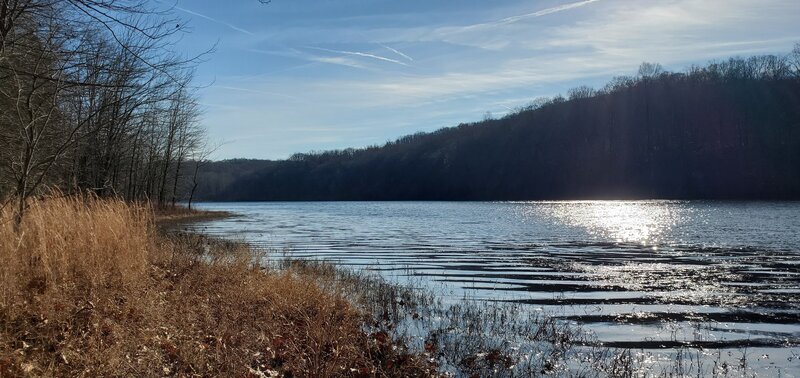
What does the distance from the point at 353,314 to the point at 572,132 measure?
13273cm

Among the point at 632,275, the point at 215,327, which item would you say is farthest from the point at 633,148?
the point at 215,327

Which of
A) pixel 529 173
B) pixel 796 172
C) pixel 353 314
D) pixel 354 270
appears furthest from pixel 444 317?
pixel 529 173

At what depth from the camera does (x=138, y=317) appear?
634 centimetres

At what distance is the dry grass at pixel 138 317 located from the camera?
5.17 m

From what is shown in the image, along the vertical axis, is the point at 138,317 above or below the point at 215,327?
above

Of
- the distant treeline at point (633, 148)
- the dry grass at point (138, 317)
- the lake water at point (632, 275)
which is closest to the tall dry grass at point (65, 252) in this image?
Answer: the dry grass at point (138, 317)

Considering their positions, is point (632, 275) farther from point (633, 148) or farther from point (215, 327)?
point (633, 148)

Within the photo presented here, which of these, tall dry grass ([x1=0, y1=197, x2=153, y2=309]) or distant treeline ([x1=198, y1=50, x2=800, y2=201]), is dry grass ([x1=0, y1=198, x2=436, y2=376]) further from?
distant treeline ([x1=198, y1=50, x2=800, y2=201])

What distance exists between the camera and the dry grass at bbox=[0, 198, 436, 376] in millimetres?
5172

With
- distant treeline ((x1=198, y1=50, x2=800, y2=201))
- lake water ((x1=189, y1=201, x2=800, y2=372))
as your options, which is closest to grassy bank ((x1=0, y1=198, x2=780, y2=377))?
lake water ((x1=189, y1=201, x2=800, y2=372))

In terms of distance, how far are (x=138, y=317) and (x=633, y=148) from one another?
121m

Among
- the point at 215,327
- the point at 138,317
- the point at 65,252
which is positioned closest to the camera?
the point at 138,317

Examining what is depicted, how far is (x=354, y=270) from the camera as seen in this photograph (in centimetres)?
1548

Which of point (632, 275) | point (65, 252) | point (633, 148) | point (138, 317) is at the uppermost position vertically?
point (633, 148)
